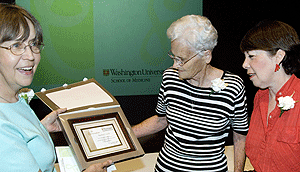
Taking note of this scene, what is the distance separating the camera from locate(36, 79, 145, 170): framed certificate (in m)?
1.53

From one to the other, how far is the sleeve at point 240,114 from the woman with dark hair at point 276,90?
10 centimetres

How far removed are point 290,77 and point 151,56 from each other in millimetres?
2980

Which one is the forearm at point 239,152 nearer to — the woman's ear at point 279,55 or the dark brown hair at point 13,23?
the woman's ear at point 279,55

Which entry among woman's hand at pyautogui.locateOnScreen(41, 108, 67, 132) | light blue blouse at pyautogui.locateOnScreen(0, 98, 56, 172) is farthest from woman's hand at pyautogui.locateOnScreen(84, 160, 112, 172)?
woman's hand at pyautogui.locateOnScreen(41, 108, 67, 132)

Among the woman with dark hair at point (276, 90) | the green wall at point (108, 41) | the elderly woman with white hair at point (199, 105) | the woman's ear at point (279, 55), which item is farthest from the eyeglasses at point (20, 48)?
the green wall at point (108, 41)

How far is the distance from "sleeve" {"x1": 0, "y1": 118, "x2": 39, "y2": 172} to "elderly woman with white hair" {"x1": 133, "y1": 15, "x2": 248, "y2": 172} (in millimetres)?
967

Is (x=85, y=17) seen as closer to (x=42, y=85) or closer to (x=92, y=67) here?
(x=92, y=67)

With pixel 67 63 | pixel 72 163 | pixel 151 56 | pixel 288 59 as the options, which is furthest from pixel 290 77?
pixel 67 63

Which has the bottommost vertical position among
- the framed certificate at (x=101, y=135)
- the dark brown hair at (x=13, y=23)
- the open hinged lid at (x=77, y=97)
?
the framed certificate at (x=101, y=135)

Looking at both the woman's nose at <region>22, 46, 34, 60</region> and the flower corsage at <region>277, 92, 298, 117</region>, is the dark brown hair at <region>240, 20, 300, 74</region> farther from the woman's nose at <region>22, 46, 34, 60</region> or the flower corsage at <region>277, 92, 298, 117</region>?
the woman's nose at <region>22, 46, 34, 60</region>

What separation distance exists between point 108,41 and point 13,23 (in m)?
3.14

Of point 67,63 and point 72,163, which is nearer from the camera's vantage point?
point 72,163

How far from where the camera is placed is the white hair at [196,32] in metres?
1.69

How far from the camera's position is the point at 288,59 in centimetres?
158
